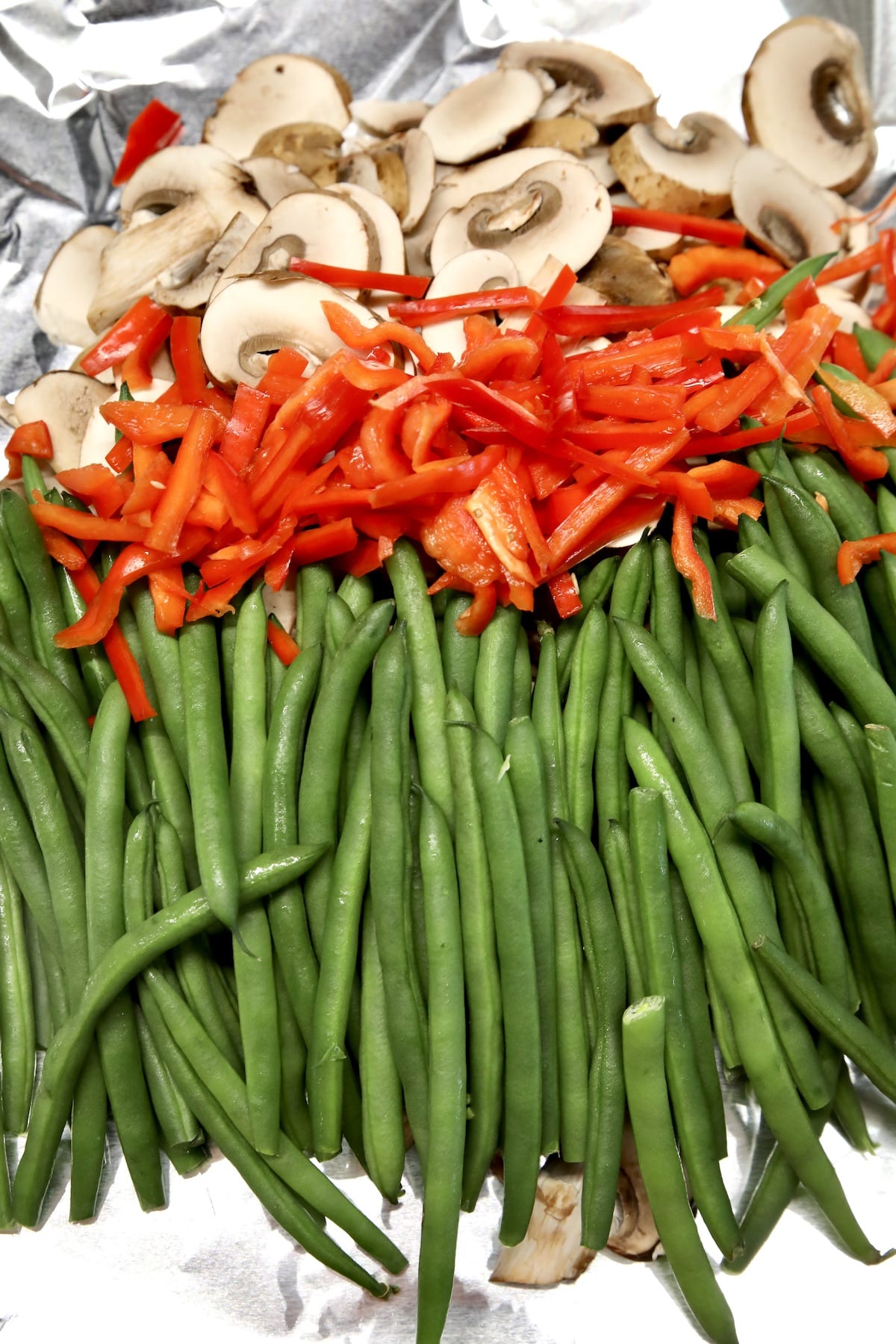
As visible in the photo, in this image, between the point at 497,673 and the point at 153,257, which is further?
the point at 153,257

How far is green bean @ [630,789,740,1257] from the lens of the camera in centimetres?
215

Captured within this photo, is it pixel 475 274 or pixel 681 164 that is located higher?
pixel 681 164

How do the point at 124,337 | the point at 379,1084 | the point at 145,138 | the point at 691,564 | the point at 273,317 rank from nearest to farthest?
the point at 379,1084
the point at 691,564
the point at 273,317
the point at 124,337
the point at 145,138

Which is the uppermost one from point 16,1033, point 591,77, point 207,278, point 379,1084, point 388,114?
point 591,77

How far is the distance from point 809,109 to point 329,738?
9.18 ft

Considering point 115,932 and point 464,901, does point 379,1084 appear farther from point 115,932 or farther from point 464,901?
point 115,932

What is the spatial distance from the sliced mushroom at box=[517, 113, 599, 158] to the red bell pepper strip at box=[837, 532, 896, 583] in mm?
1640

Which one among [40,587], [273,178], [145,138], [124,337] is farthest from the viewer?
[145,138]

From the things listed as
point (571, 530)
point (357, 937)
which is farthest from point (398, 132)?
point (357, 937)

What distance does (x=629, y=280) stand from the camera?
2900mm

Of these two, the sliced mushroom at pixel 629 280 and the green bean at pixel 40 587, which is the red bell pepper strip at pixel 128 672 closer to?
the green bean at pixel 40 587

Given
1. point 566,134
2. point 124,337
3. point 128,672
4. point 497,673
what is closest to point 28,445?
point 124,337

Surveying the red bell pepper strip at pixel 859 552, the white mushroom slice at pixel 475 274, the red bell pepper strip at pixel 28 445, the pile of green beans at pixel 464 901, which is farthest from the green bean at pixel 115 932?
the red bell pepper strip at pixel 859 552

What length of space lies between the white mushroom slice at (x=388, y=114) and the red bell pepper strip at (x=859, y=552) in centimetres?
215
